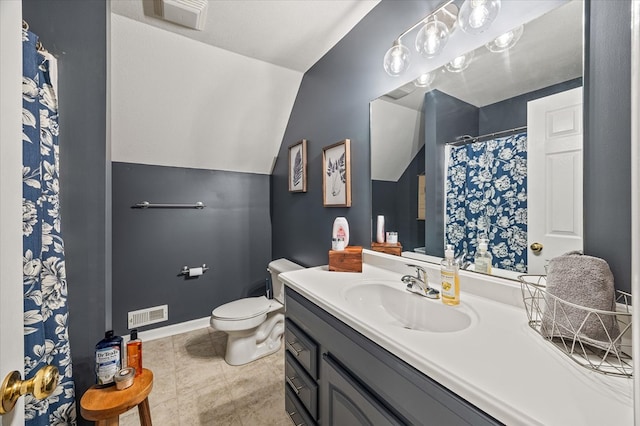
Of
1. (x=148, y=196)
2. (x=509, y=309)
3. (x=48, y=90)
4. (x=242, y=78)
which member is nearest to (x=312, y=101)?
(x=242, y=78)

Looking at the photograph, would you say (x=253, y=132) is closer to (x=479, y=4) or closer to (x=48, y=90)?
(x=48, y=90)

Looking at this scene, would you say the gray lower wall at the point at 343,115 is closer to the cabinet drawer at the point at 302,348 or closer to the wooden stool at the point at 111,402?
the cabinet drawer at the point at 302,348

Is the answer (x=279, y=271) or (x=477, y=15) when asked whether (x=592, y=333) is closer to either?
(x=477, y=15)

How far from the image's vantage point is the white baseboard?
7.73 ft

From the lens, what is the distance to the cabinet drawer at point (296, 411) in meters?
1.14

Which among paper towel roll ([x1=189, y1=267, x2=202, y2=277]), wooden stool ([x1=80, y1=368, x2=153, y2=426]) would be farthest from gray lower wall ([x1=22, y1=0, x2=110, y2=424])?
paper towel roll ([x1=189, y1=267, x2=202, y2=277])

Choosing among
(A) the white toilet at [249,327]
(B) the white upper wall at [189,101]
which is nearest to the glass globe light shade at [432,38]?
(B) the white upper wall at [189,101]

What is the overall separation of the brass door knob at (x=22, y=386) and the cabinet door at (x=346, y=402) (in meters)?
0.76

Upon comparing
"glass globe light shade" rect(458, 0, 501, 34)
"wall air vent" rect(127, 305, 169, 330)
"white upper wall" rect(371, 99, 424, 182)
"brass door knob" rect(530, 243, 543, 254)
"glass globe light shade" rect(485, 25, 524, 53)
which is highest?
"glass globe light shade" rect(458, 0, 501, 34)

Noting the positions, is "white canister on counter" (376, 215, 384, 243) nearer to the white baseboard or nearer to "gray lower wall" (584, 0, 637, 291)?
"gray lower wall" (584, 0, 637, 291)

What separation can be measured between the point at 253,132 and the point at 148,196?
1165mm

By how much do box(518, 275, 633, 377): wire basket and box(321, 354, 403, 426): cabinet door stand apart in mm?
467

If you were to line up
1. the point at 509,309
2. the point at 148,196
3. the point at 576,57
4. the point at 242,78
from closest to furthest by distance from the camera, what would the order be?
the point at 576,57, the point at 509,309, the point at 242,78, the point at 148,196

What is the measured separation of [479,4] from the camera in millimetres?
965
